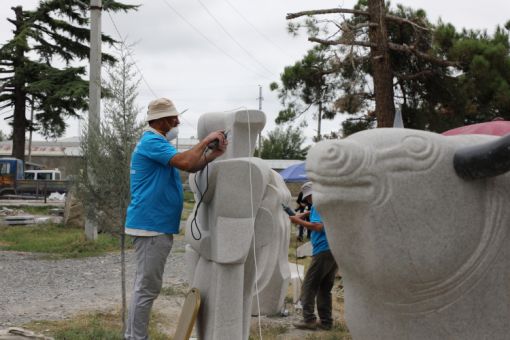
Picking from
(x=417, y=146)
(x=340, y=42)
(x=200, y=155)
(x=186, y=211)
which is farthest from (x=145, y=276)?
(x=186, y=211)

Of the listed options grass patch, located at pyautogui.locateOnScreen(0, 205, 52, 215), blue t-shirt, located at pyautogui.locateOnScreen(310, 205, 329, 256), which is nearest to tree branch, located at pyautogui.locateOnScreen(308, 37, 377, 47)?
blue t-shirt, located at pyautogui.locateOnScreen(310, 205, 329, 256)

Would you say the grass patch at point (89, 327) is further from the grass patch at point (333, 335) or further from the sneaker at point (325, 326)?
the sneaker at point (325, 326)

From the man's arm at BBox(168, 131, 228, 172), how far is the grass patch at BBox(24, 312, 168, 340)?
295cm

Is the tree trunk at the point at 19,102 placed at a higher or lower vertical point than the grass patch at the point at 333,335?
higher

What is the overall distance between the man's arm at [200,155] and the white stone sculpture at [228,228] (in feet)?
0.39

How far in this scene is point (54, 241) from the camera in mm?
14703

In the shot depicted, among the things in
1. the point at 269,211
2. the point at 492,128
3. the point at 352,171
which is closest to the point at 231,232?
the point at 269,211

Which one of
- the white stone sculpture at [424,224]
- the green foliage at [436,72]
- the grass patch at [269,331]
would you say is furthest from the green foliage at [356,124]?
the white stone sculpture at [424,224]

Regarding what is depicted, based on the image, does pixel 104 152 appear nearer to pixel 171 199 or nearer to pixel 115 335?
pixel 115 335

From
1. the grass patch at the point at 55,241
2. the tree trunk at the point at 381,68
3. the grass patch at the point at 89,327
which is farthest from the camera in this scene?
the grass patch at the point at 55,241

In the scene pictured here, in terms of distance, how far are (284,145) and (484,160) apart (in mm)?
45853

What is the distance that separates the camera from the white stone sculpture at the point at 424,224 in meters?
2.21

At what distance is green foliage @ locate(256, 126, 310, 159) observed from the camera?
155 feet

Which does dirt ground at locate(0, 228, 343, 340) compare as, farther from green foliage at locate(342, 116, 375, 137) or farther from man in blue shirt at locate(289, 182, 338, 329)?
green foliage at locate(342, 116, 375, 137)
